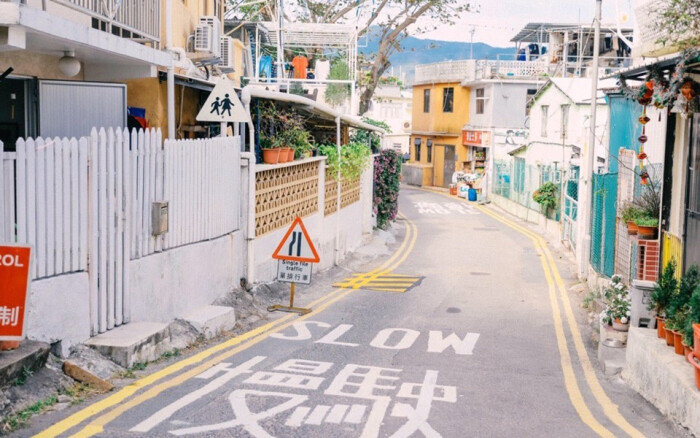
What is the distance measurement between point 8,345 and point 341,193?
15.2m

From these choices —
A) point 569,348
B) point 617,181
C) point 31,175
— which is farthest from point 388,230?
point 31,175

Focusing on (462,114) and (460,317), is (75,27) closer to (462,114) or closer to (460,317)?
(460,317)

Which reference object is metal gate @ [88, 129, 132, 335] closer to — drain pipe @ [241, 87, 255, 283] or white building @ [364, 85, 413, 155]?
drain pipe @ [241, 87, 255, 283]

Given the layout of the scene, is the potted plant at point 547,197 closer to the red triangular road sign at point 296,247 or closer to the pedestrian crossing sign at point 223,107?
the red triangular road sign at point 296,247

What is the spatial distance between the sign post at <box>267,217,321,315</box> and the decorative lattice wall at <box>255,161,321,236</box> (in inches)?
39.2

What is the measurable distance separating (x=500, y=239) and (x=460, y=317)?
15474mm

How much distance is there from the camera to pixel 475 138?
53.2 metres

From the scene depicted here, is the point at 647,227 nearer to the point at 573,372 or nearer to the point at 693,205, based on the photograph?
the point at 693,205

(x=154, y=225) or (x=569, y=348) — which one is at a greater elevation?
(x=154, y=225)

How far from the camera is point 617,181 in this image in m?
17.2

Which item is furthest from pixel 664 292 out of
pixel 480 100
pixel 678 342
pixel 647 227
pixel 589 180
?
pixel 480 100

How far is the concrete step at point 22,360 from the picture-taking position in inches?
273

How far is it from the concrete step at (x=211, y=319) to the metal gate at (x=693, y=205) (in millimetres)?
6376

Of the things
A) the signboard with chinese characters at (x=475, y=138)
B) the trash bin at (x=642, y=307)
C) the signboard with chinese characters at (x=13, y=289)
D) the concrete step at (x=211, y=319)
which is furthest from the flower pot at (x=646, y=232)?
the signboard with chinese characters at (x=475, y=138)
